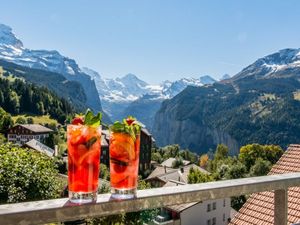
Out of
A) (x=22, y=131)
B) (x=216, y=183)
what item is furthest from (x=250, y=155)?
(x=216, y=183)

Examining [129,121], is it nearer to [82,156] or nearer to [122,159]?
[122,159]

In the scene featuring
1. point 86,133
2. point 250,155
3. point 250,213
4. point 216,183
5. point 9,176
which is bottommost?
point 250,155

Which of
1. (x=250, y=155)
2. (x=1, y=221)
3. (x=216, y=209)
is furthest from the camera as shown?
(x=250, y=155)

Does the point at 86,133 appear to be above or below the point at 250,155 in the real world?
above

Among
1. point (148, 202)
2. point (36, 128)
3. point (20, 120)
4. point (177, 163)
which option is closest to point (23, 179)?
point (148, 202)

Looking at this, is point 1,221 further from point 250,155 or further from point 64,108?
point 64,108

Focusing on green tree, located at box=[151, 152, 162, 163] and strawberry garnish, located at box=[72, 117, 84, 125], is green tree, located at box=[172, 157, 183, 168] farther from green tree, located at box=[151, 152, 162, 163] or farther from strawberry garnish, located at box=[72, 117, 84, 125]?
strawberry garnish, located at box=[72, 117, 84, 125]

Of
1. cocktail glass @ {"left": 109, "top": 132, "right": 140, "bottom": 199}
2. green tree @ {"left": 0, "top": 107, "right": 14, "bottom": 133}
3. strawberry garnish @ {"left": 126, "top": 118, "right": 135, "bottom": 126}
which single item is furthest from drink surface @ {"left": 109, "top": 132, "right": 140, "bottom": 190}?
green tree @ {"left": 0, "top": 107, "right": 14, "bottom": 133}
